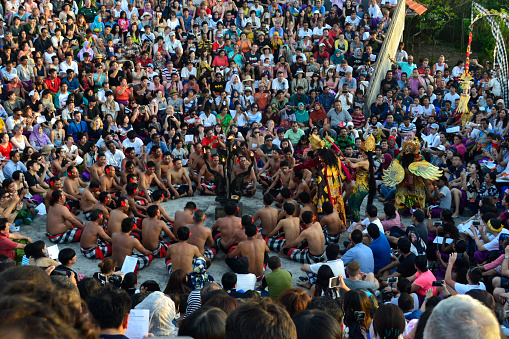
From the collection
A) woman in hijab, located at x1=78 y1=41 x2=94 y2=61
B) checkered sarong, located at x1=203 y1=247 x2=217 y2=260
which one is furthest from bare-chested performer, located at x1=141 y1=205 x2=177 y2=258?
woman in hijab, located at x1=78 y1=41 x2=94 y2=61

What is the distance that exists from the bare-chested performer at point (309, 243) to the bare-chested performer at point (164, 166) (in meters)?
3.75

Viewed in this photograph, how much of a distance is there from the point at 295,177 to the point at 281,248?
6.22 ft

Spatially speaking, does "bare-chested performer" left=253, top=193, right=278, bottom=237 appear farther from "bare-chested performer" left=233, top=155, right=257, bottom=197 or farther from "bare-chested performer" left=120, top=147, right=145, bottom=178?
"bare-chested performer" left=120, top=147, right=145, bottom=178

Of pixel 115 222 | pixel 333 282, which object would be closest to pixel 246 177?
pixel 115 222

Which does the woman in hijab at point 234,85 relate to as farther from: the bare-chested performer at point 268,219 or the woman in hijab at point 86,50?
the bare-chested performer at point 268,219

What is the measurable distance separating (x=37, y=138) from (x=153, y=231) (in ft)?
15.9

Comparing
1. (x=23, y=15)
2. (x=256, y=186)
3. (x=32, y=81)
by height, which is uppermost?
(x=23, y=15)

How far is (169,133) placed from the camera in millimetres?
13422

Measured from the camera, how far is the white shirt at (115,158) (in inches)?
473

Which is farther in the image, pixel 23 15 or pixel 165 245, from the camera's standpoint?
pixel 23 15

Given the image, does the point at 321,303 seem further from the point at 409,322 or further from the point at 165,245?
the point at 165,245

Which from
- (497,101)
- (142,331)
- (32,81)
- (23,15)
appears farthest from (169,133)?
(142,331)

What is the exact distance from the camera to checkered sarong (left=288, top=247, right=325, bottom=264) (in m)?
8.91

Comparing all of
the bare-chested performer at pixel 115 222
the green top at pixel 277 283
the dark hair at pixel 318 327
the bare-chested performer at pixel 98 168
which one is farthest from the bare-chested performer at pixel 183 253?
the dark hair at pixel 318 327
